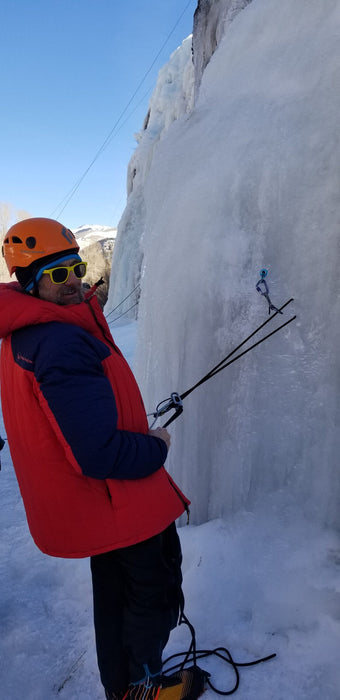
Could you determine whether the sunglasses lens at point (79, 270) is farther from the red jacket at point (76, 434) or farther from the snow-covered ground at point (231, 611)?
the snow-covered ground at point (231, 611)

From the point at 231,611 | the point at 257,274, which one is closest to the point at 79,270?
the point at 257,274

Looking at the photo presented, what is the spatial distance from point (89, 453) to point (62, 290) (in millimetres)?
407

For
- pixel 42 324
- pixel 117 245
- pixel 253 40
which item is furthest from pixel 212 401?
pixel 117 245

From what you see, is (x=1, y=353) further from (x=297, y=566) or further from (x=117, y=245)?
(x=117, y=245)

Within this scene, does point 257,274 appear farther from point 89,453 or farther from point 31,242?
point 89,453

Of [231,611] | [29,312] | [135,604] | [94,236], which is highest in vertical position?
[94,236]

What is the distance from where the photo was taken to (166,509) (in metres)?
1.06

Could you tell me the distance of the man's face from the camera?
1.06 metres

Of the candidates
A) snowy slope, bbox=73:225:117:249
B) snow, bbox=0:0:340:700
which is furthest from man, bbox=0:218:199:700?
snowy slope, bbox=73:225:117:249

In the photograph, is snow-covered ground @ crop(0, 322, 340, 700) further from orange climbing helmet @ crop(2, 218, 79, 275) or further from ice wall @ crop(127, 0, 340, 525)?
orange climbing helmet @ crop(2, 218, 79, 275)

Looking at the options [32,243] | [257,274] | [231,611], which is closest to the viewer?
[32,243]

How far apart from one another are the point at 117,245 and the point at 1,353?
1515 cm

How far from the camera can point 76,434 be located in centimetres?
90

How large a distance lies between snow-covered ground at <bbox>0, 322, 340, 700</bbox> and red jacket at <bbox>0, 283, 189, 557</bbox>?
2.36 feet
